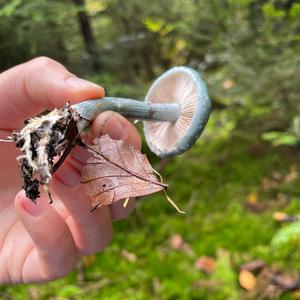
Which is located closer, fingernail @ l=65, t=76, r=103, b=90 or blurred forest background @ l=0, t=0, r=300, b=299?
fingernail @ l=65, t=76, r=103, b=90

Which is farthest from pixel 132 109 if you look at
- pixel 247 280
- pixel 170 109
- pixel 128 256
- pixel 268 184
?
pixel 268 184

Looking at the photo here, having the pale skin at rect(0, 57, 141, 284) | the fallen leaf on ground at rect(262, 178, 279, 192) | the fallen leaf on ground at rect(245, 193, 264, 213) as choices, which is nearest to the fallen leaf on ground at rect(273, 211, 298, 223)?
the fallen leaf on ground at rect(245, 193, 264, 213)

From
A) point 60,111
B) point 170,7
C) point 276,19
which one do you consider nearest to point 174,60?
point 170,7

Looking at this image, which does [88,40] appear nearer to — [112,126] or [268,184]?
[112,126]

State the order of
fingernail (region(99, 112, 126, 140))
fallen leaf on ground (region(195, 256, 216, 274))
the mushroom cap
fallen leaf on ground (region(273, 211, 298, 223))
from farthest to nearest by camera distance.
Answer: fallen leaf on ground (region(273, 211, 298, 223)), fallen leaf on ground (region(195, 256, 216, 274)), fingernail (region(99, 112, 126, 140)), the mushroom cap

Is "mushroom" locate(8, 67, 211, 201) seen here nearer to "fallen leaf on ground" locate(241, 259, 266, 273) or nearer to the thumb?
the thumb

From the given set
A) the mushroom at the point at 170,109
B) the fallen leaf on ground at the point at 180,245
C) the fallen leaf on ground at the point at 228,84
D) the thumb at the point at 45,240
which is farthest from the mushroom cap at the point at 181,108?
the fallen leaf on ground at the point at 228,84
